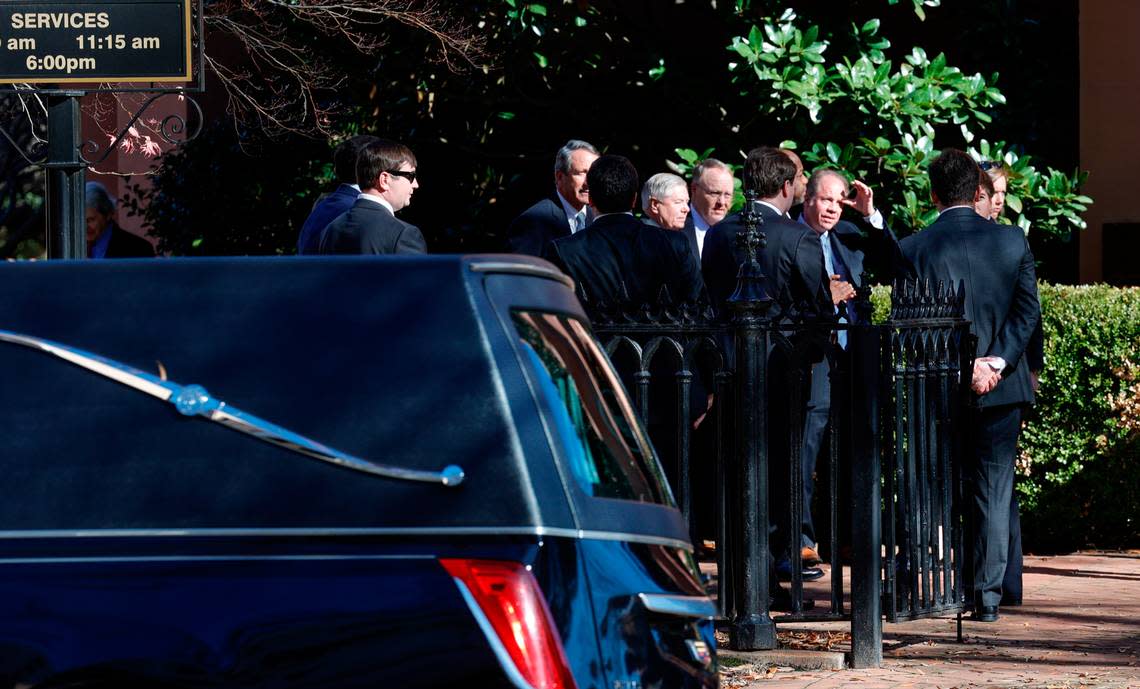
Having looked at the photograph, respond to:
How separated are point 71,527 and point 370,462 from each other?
0.62 metres

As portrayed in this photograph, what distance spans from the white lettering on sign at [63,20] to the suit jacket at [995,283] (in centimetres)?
395

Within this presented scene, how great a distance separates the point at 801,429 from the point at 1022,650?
141 cm

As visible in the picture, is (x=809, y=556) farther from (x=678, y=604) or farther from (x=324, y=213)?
(x=678, y=604)

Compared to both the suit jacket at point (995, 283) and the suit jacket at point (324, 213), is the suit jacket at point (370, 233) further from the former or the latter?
the suit jacket at point (995, 283)

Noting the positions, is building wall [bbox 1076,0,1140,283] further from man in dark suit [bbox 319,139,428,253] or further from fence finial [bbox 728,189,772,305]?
man in dark suit [bbox 319,139,428,253]

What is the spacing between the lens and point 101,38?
25.9 feet

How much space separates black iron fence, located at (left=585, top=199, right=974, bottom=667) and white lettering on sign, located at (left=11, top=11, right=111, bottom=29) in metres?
2.63

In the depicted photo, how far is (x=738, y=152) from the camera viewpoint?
13.1 metres

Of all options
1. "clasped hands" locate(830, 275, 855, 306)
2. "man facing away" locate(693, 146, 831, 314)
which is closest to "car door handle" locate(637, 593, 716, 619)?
"man facing away" locate(693, 146, 831, 314)

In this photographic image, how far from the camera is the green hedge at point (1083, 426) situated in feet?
35.0

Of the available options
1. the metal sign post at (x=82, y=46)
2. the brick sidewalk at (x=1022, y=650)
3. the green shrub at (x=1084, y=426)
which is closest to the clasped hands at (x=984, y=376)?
the brick sidewalk at (x=1022, y=650)

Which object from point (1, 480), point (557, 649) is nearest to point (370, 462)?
point (557, 649)

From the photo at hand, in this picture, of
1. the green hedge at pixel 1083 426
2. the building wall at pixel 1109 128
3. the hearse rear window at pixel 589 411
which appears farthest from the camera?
the building wall at pixel 1109 128

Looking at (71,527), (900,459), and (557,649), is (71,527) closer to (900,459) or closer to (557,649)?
(557,649)
